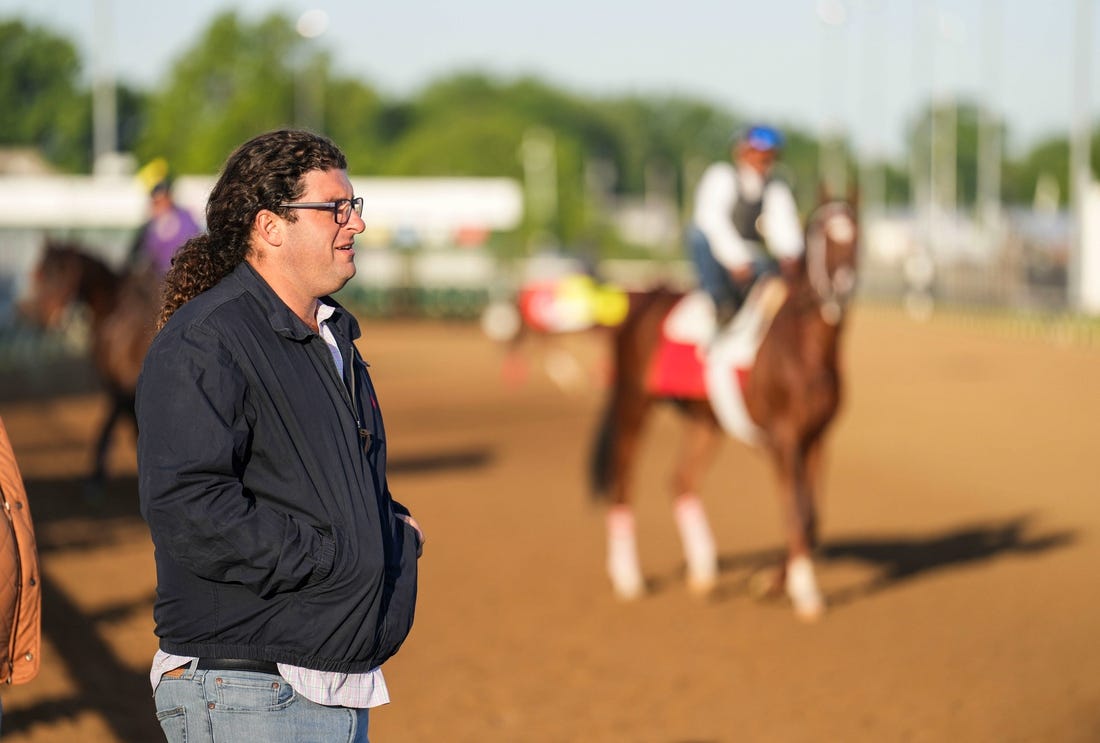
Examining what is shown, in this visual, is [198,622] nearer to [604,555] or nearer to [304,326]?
[304,326]

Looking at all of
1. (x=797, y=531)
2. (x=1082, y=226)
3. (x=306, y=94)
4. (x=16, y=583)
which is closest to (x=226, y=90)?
(x=306, y=94)

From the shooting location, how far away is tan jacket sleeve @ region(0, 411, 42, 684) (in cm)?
331

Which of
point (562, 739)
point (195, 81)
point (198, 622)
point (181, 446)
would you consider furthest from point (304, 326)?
point (195, 81)

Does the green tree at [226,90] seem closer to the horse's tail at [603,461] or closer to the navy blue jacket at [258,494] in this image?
the horse's tail at [603,461]

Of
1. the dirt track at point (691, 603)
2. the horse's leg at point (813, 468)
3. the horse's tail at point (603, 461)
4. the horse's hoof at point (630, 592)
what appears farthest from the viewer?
the horse's tail at point (603, 461)

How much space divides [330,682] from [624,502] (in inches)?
299

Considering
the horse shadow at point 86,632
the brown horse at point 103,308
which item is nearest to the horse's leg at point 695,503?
the horse shadow at point 86,632

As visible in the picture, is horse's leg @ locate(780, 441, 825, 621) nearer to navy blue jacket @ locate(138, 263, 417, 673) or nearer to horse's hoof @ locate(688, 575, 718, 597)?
horse's hoof @ locate(688, 575, 718, 597)

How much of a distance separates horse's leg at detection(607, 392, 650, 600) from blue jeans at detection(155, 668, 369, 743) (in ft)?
23.2

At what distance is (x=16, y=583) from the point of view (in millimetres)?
3338

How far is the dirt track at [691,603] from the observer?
7109 mm

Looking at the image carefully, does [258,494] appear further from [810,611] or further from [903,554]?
[903,554]

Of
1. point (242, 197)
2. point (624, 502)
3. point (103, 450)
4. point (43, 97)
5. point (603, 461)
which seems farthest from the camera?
point (43, 97)

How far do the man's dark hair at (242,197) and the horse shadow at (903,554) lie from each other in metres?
7.11
